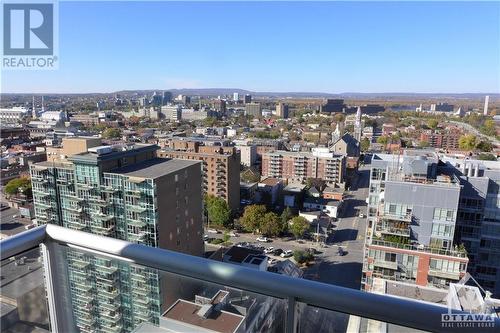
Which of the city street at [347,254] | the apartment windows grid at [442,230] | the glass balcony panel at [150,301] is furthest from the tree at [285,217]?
the glass balcony panel at [150,301]

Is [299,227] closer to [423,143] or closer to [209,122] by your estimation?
[423,143]

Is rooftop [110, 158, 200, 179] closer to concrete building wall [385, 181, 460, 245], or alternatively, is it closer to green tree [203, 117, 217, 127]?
concrete building wall [385, 181, 460, 245]

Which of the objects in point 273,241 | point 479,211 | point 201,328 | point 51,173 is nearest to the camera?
point 201,328

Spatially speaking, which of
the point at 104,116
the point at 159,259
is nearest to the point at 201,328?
the point at 159,259

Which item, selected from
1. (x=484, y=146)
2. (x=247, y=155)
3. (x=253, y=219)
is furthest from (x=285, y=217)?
(x=484, y=146)

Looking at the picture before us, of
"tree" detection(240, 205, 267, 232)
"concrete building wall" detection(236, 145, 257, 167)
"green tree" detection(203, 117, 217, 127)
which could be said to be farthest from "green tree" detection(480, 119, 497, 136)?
"tree" detection(240, 205, 267, 232)

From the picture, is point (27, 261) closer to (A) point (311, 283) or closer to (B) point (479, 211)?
(A) point (311, 283)

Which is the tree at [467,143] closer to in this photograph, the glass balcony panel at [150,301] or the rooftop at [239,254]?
the rooftop at [239,254]
